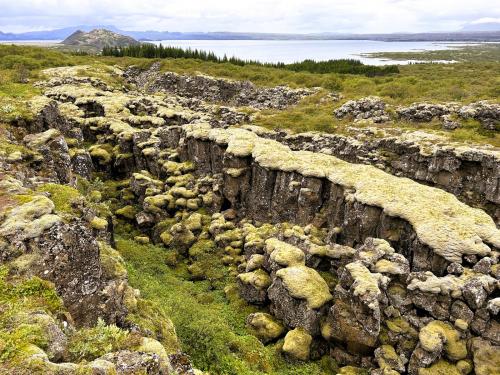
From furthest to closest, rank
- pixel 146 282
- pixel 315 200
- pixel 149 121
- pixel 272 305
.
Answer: pixel 149 121
pixel 315 200
pixel 146 282
pixel 272 305

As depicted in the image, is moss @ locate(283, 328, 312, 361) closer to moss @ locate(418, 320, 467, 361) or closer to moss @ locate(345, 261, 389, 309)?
moss @ locate(345, 261, 389, 309)

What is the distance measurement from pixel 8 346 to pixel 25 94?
4218 centimetres

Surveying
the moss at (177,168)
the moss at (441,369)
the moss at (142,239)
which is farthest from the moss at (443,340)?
the moss at (177,168)

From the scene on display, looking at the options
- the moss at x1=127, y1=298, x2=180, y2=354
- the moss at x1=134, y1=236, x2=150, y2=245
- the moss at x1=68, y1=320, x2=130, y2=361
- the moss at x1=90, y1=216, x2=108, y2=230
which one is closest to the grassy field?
the moss at x1=134, y1=236, x2=150, y2=245

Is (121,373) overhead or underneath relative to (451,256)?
overhead

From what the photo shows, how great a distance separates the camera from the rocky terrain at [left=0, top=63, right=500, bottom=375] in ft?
48.8

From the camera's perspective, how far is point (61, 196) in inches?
826

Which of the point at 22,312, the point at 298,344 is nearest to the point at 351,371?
the point at 298,344

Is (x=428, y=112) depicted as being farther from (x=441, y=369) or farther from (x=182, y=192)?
(x=441, y=369)

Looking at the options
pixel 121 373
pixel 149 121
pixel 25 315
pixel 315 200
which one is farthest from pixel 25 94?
pixel 121 373

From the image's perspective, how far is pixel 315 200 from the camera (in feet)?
108

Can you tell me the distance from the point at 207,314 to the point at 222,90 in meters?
67.0

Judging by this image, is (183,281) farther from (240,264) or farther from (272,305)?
(272,305)

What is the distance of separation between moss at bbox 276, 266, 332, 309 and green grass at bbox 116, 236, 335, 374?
125 inches
